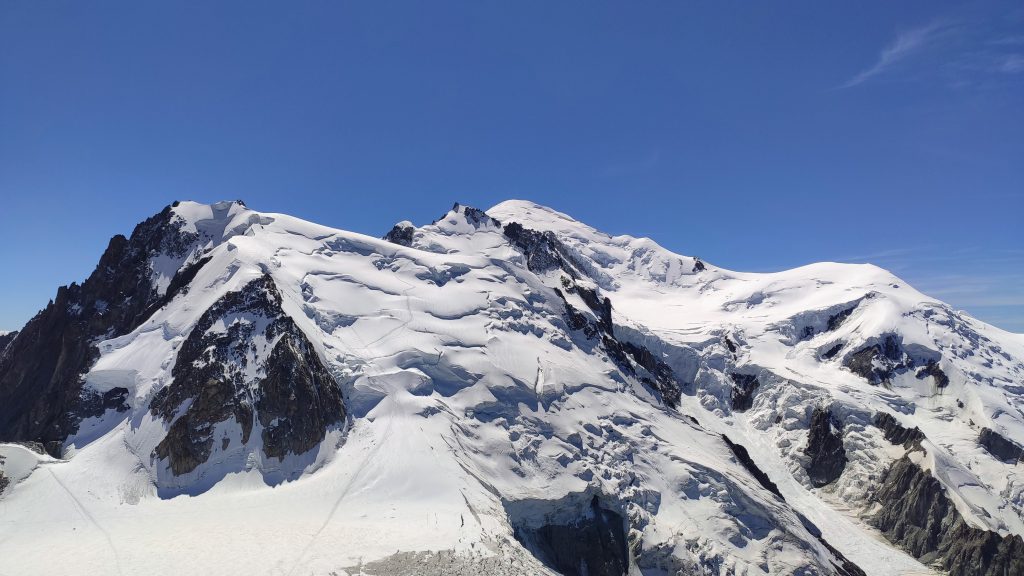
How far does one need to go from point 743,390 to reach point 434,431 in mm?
87561

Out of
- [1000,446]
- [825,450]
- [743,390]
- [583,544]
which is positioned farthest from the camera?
[743,390]

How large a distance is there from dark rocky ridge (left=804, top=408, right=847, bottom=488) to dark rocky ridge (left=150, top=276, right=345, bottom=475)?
295ft

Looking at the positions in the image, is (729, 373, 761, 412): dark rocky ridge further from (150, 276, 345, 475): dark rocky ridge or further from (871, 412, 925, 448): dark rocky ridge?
(150, 276, 345, 475): dark rocky ridge

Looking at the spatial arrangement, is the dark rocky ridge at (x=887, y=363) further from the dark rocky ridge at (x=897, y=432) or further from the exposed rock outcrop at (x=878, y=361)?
the dark rocky ridge at (x=897, y=432)

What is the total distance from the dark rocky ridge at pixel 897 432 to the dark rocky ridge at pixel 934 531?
13.8ft

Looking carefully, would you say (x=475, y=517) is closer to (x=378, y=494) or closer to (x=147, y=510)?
(x=378, y=494)

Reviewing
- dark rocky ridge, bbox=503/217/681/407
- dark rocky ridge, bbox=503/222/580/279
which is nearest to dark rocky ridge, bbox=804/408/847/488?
dark rocky ridge, bbox=503/217/681/407

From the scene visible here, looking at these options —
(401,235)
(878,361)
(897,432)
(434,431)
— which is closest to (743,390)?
(897,432)

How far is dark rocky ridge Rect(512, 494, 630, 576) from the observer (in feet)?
210

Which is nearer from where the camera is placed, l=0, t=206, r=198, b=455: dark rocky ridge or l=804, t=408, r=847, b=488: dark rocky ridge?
l=0, t=206, r=198, b=455: dark rocky ridge

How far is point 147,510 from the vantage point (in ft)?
189

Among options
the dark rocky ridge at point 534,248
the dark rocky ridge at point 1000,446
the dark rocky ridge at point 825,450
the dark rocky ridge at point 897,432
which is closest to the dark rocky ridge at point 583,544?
the dark rocky ridge at point 534,248

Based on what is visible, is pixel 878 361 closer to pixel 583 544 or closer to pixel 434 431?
pixel 583 544

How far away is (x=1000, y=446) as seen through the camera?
117 m
